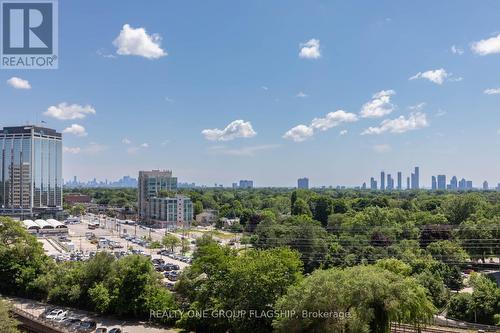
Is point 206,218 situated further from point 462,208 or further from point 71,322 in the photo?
point 71,322

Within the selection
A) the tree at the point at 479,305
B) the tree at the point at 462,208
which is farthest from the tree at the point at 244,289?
the tree at the point at 462,208

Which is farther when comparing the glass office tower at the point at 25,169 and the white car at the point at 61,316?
the glass office tower at the point at 25,169

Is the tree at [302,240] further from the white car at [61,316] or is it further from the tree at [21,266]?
the tree at [21,266]

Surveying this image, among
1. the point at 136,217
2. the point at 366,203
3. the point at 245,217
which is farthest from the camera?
the point at 136,217

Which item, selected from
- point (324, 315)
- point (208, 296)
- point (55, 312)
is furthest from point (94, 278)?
point (324, 315)

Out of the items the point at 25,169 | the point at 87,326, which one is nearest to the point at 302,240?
the point at 87,326

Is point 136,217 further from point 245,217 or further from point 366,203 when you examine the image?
point 366,203
